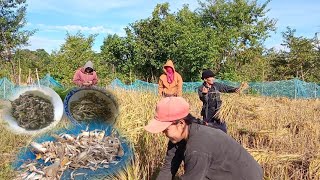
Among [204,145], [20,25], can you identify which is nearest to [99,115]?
[204,145]

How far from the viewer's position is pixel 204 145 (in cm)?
193

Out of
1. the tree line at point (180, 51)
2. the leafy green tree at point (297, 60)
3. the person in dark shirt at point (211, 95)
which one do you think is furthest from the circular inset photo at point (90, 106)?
the leafy green tree at point (297, 60)

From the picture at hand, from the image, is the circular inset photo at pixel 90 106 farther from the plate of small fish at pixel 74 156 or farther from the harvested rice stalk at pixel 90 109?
the plate of small fish at pixel 74 156

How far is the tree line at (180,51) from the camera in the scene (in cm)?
1875

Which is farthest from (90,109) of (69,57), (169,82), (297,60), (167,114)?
(297,60)

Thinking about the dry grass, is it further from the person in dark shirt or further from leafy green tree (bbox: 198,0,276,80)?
leafy green tree (bbox: 198,0,276,80)

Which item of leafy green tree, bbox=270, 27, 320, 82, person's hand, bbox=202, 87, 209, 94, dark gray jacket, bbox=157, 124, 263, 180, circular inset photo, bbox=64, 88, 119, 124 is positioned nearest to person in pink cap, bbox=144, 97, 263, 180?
dark gray jacket, bbox=157, 124, 263, 180

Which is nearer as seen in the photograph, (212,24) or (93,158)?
(93,158)

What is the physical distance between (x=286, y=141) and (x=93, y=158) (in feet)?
8.46

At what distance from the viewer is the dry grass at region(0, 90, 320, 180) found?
3.49m

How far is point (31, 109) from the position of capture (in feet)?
14.1

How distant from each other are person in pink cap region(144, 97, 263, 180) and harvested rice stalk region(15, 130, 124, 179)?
112cm

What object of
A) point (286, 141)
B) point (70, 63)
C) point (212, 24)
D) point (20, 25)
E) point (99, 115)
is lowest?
point (286, 141)

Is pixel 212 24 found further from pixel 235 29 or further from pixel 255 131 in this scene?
pixel 255 131
